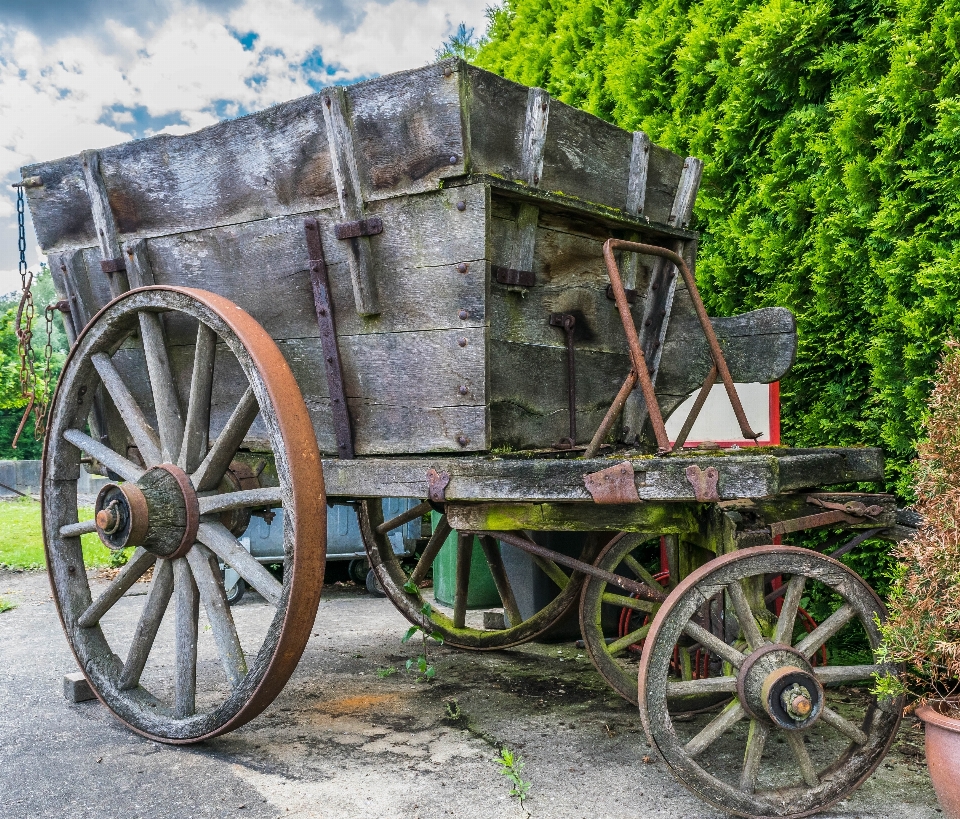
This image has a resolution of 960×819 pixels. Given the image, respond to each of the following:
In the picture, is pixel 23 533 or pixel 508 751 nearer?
pixel 508 751

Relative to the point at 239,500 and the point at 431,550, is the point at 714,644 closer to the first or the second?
the point at 239,500

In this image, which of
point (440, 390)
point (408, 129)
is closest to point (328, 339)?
point (440, 390)

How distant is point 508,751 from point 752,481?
1.16 m

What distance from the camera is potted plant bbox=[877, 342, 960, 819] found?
79.5 inches

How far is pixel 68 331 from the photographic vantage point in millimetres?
3439

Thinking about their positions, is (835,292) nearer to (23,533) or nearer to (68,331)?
(68,331)

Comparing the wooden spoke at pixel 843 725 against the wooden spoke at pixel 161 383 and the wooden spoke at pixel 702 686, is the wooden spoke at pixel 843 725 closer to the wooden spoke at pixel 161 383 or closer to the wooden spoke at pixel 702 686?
the wooden spoke at pixel 702 686

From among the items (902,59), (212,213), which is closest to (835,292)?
(902,59)

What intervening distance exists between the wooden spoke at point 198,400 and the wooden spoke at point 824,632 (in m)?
1.82

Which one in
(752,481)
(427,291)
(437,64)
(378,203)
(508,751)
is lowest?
(508,751)

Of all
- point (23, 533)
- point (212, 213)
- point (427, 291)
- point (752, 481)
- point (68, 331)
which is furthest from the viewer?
point (23, 533)

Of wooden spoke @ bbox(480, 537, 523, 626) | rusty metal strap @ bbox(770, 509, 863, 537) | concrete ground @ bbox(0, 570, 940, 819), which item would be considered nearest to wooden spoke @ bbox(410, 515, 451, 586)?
wooden spoke @ bbox(480, 537, 523, 626)

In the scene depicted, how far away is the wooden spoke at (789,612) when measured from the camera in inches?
86.1

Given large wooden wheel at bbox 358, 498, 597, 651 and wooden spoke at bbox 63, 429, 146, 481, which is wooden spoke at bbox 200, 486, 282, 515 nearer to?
wooden spoke at bbox 63, 429, 146, 481
